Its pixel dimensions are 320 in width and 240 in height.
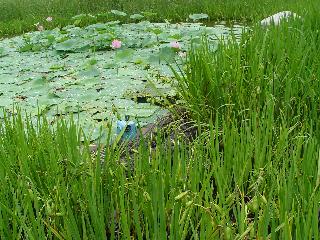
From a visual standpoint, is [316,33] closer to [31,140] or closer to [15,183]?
[31,140]

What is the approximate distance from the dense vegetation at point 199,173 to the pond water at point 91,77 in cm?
37

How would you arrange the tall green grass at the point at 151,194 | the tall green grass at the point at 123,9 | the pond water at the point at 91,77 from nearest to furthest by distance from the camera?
the tall green grass at the point at 151,194
the pond water at the point at 91,77
the tall green grass at the point at 123,9

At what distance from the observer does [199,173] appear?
4.20 ft

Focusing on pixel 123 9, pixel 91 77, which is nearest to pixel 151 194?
pixel 91 77

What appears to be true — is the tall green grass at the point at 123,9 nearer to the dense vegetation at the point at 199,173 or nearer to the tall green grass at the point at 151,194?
the dense vegetation at the point at 199,173

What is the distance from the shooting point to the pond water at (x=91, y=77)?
2.62 m

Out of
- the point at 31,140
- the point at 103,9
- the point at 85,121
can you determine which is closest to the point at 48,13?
the point at 103,9

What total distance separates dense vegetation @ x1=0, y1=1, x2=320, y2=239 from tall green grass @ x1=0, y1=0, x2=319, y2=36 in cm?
344

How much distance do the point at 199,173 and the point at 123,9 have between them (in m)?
6.55

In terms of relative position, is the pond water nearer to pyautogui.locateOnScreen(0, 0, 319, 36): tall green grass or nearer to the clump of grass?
the clump of grass

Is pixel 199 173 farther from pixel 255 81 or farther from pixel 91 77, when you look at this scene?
pixel 91 77

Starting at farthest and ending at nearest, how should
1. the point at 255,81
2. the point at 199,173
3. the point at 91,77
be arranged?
the point at 91,77
the point at 255,81
the point at 199,173

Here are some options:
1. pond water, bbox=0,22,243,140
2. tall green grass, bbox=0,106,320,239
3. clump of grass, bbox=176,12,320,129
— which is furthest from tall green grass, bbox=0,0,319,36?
→ tall green grass, bbox=0,106,320,239

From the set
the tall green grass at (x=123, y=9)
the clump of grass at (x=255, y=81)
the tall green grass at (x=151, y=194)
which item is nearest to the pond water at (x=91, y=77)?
the clump of grass at (x=255, y=81)
